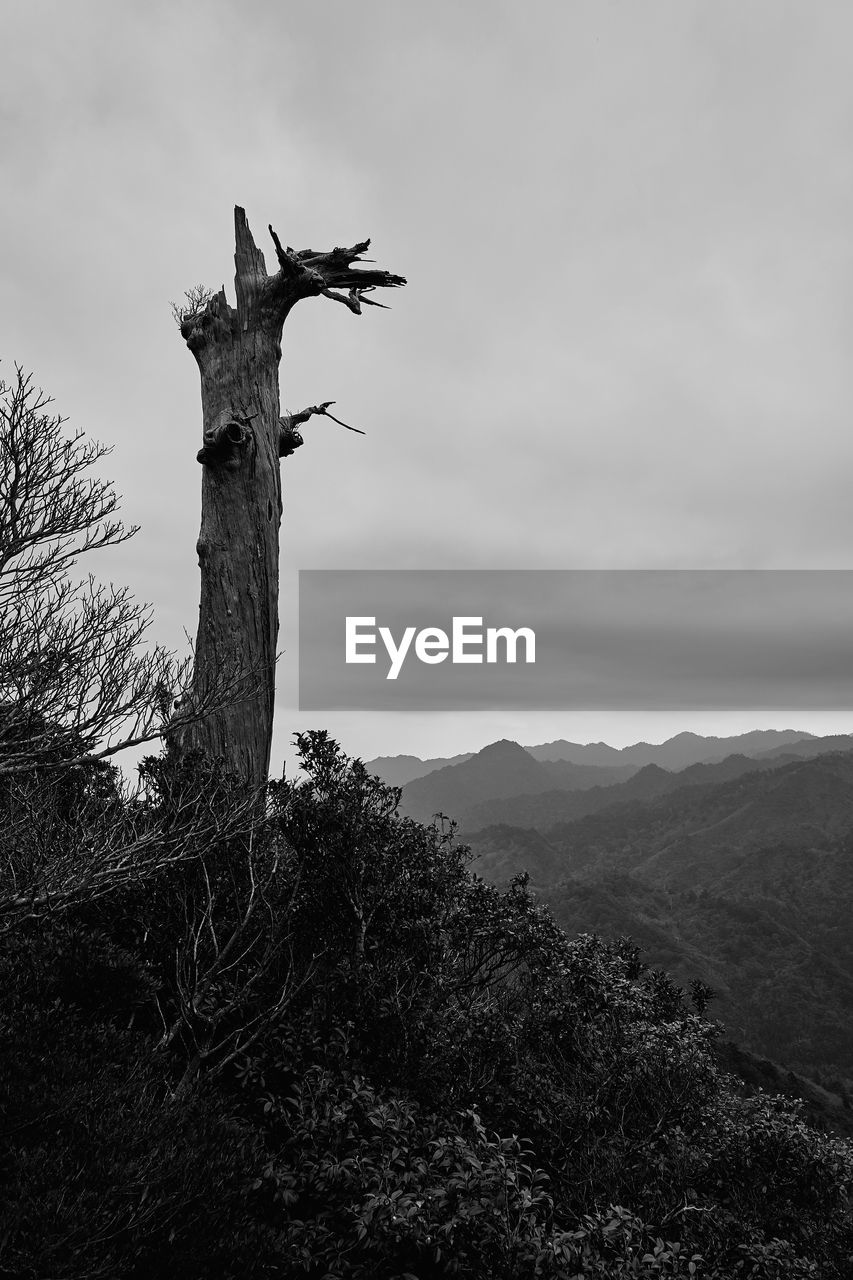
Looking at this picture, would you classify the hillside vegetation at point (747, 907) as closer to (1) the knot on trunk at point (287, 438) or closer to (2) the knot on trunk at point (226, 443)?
(1) the knot on trunk at point (287, 438)

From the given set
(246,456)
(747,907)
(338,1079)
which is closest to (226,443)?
(246,456)

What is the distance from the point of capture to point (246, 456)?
8875mm

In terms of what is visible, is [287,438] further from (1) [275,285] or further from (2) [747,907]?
(2) [747,907]

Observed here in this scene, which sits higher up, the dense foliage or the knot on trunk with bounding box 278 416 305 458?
the knot on trunk with bounding box 278 416 305 458

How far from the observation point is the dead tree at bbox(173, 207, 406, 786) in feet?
27.1

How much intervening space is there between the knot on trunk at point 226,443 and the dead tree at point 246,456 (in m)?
0.01

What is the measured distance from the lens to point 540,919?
838 centimetres

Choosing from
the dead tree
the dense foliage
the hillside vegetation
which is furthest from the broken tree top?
the hillside vegetation

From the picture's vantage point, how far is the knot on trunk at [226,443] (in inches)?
339

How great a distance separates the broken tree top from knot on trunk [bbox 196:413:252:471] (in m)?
1.49

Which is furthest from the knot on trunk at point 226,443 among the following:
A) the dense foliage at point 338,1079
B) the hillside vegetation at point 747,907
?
the hillside vegetation at point 747,907

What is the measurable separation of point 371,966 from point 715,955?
126 m

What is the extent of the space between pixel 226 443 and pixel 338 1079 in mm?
6632

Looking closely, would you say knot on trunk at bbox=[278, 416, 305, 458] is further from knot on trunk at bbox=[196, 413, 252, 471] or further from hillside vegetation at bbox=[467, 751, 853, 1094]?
hillside vegetation at bbox=[467, 751, 853, 1094]
